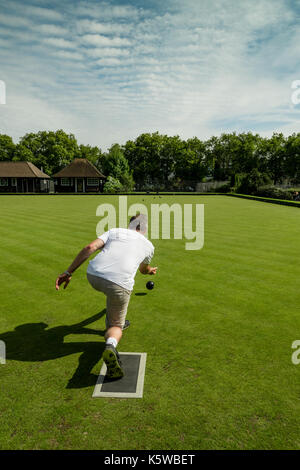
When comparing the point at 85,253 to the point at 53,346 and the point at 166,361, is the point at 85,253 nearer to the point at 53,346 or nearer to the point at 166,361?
the point at 53,346

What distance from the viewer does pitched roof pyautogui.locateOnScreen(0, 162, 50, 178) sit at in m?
65.3

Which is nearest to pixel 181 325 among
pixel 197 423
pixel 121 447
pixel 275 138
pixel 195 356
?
pixel 195 356

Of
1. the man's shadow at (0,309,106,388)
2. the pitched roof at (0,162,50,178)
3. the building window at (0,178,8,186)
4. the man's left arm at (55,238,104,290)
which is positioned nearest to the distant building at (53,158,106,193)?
the pitched roof at (0,162,50,178)

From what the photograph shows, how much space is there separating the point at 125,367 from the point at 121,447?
4.37 ft

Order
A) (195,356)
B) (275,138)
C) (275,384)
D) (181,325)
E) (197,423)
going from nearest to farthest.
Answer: (197,423), (275,384), (195,356), (181,325), (275,138)

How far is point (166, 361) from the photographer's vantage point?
14.7ft

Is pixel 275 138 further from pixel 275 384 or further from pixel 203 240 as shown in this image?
pixel 275 384

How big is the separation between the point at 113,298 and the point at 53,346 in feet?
4.89

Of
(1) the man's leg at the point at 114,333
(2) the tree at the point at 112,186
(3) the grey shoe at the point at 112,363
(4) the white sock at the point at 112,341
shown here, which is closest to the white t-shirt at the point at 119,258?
(1) the man's leg at the point at 114,333

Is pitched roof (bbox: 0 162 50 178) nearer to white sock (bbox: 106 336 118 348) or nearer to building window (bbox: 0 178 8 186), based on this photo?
building window (bbox: 0 178 8 186)

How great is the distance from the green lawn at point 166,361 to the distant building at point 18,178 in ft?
205

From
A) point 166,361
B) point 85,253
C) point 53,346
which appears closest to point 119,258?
point 85,253

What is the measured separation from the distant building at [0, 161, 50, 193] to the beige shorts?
67476 mm
